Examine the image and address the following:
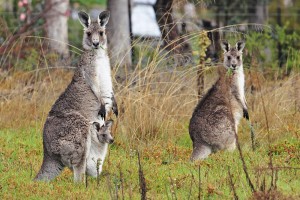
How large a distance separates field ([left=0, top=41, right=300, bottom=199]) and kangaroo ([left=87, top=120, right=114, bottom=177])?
0.15 meters

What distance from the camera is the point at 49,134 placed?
28.0 feet

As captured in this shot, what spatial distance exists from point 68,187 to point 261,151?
2.94 meters

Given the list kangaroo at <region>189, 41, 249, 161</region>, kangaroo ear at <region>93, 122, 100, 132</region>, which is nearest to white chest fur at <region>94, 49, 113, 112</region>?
kangaroo ear at <region>93, 122, 100, 132</region>

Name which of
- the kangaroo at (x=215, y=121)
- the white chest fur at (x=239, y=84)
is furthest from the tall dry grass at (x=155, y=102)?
the kangaroo at (x=215, y=121)

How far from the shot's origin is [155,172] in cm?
880

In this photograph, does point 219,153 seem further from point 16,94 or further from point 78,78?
point 16,94

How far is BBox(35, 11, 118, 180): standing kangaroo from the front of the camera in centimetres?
844

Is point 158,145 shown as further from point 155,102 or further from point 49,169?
point 49,169

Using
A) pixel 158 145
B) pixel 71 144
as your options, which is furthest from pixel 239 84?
pixel 71 144

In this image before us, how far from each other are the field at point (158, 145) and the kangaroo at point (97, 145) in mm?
151

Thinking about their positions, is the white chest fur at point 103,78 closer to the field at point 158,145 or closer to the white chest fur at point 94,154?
the field at point 158,145

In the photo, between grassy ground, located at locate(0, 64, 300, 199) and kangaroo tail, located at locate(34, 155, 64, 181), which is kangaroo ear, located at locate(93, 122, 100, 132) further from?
kangaroo tail, located at locate(34, 155, 64, 181)

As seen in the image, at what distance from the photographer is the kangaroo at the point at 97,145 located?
28.3 feet

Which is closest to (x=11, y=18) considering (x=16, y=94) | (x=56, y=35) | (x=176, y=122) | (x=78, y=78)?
(x=56, y=35)
